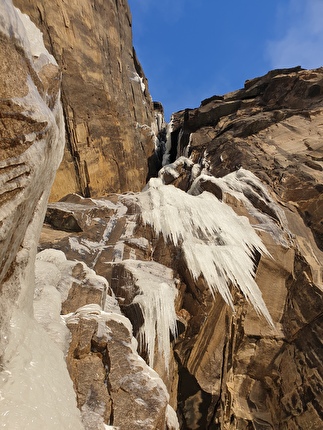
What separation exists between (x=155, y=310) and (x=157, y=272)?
1.40 m

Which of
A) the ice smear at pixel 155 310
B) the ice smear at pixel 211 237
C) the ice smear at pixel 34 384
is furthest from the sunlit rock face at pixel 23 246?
the ice smear at pixel 211 237

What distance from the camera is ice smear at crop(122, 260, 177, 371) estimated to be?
22.0 ft

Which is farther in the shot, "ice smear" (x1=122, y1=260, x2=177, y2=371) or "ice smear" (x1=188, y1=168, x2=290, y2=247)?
"ice smear" (x1=188, y1=168, x2=290, y2=247)

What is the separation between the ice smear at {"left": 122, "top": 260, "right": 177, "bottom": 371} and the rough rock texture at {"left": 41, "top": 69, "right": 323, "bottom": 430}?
0.18m

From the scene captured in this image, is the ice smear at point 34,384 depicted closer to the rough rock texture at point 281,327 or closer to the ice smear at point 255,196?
the rough rock texture at point 281,327

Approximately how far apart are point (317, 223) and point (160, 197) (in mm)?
6018

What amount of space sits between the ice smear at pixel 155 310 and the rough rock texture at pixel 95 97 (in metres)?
10.6

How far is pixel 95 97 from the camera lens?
19234 mm

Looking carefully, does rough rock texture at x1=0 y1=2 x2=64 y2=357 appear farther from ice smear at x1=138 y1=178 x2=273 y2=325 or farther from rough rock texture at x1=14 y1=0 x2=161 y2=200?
rough rock texture at x1=14 y1=0 x2=161 y2=200

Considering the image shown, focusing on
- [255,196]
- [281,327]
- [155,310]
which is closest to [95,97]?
[255,196]

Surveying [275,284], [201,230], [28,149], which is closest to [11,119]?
[28,149]

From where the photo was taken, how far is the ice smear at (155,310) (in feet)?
22.0

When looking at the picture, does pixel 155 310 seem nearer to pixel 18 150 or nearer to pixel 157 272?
pixel 157 272

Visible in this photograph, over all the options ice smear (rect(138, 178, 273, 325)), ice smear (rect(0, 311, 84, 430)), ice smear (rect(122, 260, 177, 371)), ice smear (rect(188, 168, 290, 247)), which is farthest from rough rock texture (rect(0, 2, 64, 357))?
ice smear (rect(188, 168, 290, 247))
